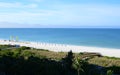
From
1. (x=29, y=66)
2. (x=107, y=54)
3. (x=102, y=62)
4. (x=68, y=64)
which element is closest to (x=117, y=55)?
(x=107, y=54)

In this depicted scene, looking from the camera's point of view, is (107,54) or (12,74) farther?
(107,54)

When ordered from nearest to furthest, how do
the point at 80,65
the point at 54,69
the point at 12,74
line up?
the point at 80,65
the point at 12,74
the point at 54,69

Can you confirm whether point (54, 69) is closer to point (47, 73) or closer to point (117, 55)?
point (47, 73)

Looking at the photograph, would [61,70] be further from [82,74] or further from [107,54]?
[107,54]

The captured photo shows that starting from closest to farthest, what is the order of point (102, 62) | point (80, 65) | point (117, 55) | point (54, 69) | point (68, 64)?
point (80, 65)
point (54, 69)
point (68, 64)
point (102, 62)
point (117, 55)

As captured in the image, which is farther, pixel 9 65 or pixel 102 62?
pixel 102 62

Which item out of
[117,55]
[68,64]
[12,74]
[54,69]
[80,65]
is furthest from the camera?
[117,55]

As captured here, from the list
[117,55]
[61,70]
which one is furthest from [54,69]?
[117,55]

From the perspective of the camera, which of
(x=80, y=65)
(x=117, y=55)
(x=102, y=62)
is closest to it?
(x=80, y=65)
